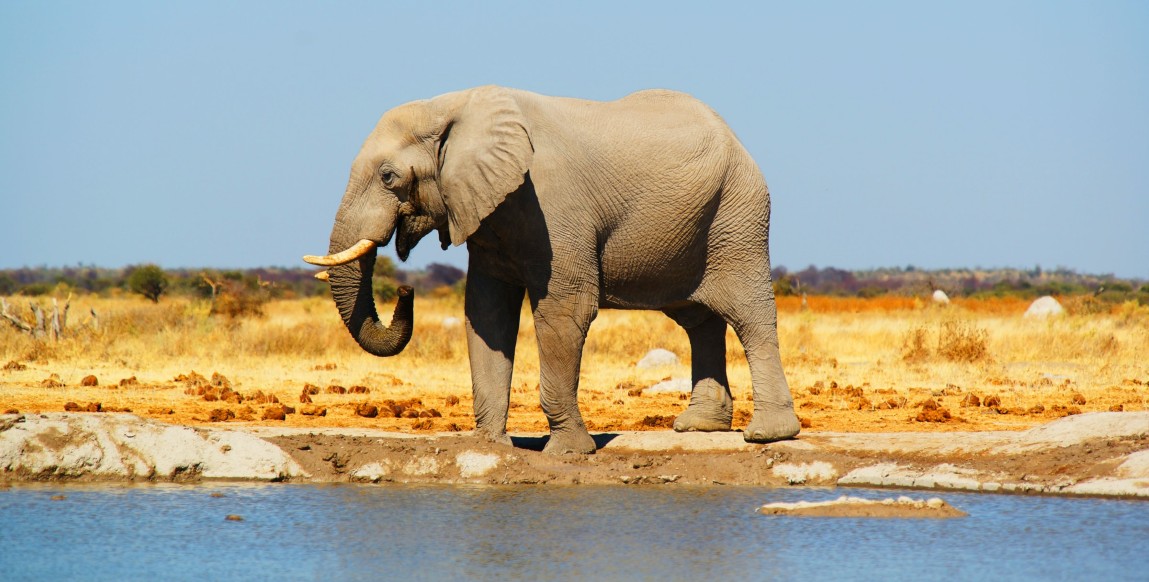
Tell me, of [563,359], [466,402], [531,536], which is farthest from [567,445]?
[466,402]

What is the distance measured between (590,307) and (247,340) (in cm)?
1147

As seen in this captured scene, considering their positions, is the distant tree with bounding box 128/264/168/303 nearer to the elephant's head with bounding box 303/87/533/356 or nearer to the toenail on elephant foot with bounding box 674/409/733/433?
the toenail on elephant foot with bounding box 674/409/733/433

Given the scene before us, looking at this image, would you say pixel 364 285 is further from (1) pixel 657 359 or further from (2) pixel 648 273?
(1) pixel 657 359

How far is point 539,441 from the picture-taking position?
1184cm

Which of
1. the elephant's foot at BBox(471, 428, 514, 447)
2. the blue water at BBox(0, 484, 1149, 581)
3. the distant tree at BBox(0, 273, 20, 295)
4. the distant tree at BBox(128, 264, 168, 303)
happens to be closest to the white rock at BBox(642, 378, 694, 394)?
the elephant's foot at BBox(471, 428, 514, 447)

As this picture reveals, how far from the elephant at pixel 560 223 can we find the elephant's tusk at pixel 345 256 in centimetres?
1

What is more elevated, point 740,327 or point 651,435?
point 740,327

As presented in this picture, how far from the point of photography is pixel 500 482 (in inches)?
421

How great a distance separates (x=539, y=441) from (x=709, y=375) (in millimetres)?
1660

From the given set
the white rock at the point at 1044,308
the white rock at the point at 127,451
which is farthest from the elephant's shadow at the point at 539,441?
the white rock at the point at 1044,308

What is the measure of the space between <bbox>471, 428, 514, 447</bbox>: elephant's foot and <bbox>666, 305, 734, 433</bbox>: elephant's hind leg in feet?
5.61

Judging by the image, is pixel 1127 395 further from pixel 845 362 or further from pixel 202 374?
pixel 202 374

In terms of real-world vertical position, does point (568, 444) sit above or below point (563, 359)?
below

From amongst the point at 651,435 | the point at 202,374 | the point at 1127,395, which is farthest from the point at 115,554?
the point at 1127,395
